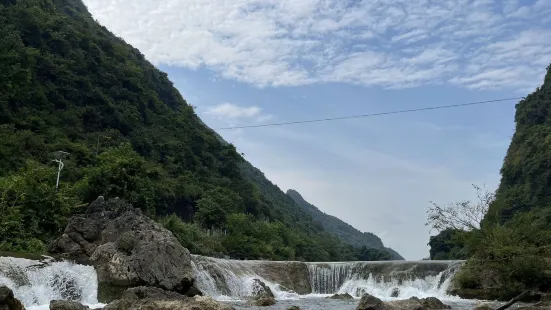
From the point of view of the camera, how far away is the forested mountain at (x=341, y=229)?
4943 inches

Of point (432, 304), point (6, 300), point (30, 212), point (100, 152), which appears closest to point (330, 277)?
point (432, 304)

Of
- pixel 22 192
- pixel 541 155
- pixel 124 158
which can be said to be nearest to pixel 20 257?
pixel 22 192

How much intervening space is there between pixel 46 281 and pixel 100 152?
24.3 m

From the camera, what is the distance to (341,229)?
13412 centimetres

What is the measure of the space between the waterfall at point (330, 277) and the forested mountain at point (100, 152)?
6788 millimetres

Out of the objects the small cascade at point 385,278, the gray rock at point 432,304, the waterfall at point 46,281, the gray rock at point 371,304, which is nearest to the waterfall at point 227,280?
the small cascade at point 385,278

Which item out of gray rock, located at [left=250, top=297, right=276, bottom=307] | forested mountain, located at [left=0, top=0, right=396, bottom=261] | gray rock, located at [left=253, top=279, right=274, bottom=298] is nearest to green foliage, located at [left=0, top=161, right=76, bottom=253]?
forested mountain, located at [left=0, top=0, right=396, bottom=261]

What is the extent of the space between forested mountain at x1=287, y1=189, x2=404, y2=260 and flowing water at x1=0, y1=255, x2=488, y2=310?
99.2 meters

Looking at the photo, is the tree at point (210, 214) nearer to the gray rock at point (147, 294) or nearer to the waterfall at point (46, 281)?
the waterfall at point (46, 281)

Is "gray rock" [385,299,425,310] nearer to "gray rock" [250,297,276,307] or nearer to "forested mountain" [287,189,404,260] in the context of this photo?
"gray rock" [250,297,276,307]

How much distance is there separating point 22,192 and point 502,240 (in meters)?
18.6

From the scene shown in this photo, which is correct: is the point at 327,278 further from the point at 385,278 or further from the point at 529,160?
the point at 529,160

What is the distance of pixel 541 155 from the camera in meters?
45.5

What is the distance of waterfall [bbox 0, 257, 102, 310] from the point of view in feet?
44.4
